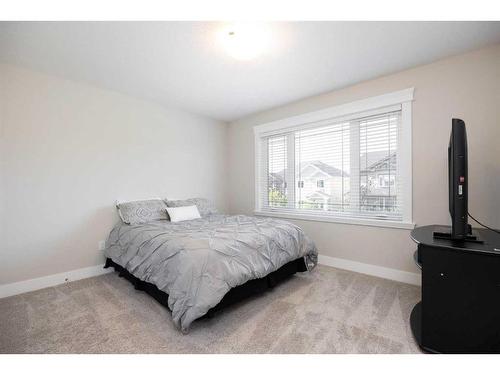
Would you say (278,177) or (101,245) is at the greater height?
(278,177)

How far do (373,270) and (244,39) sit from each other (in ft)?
9.30

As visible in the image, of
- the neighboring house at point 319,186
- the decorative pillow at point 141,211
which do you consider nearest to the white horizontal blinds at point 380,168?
→ the neighboring house at point 319,186

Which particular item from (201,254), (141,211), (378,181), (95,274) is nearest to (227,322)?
(201,254)

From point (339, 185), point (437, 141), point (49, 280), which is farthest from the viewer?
point (339, 185)

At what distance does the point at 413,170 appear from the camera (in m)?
2.57

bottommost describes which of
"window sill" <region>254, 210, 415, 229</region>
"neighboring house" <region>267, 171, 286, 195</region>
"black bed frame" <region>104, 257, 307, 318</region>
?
"black bed frame" <region>104, 257, 307, 318</region>

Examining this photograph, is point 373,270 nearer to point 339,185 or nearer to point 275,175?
point 339,185

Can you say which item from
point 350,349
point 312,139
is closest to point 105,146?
point 312,139

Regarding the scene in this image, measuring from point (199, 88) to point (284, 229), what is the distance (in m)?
2.05

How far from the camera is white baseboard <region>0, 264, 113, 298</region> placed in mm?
2385

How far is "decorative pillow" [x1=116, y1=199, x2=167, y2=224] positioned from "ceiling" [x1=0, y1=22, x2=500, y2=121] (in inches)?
58.3

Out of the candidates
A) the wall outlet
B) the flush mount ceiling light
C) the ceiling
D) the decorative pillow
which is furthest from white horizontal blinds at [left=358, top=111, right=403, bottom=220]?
the wall outlet

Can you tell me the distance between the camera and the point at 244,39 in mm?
2000

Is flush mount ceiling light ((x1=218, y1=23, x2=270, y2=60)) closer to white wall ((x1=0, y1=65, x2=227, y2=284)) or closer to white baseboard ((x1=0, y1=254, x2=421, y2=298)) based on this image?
white wall ((x1=0, y1=65, x2=227, y2=284))
